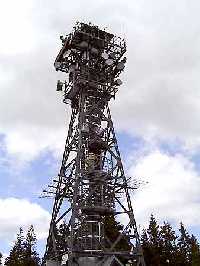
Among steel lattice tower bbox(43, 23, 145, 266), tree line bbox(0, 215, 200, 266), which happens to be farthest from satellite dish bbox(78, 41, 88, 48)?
tree line bbox(0, 215, 200, 266)

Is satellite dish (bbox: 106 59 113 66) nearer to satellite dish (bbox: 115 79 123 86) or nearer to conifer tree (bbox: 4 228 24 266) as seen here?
satellite dish (bbox: 115 79 123 86)

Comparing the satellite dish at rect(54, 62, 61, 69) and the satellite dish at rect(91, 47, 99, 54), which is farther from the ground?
the satellite dish at rect(91, 47, 99, 54)

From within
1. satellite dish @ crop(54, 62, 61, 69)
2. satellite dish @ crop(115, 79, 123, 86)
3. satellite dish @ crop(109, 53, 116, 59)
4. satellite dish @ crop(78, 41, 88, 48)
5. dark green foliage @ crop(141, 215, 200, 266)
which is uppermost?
satellite dish @ crop(78, 41, 88, 48)

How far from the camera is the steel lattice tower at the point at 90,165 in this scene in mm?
31688

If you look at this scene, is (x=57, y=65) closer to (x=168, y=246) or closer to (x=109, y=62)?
(x=109, y=62)

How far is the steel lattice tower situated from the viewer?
31.7 meters

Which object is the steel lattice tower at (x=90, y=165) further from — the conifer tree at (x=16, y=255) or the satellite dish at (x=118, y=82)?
the conifer tree at (x=16, y=255)

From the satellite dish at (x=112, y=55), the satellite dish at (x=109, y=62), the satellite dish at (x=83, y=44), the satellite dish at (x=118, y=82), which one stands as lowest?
the satellite dish at (x=118, y=82)

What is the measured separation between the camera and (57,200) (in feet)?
116

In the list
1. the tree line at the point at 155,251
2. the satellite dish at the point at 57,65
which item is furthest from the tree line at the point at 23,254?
the satellite dish at the point at 57,65

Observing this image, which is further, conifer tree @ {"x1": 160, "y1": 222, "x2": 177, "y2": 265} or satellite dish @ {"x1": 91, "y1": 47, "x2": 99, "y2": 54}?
conifer tree @ {"x1": 160, "y1": 222, "x2": 177, "y2": 265}

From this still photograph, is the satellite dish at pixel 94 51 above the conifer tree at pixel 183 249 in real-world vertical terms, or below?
above

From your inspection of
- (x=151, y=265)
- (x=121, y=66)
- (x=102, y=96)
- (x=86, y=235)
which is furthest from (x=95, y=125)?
(x=151, y=265)

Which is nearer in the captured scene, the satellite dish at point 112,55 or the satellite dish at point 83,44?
the satellite dish at point 83,44
